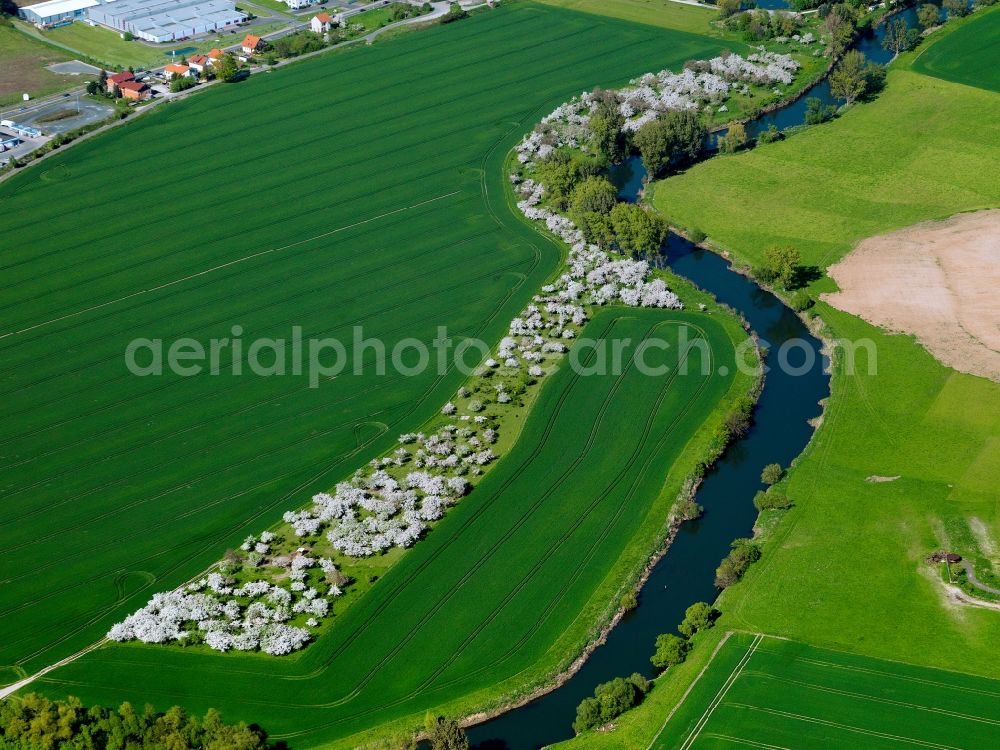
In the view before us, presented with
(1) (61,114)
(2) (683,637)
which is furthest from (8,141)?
(2) (683,637)

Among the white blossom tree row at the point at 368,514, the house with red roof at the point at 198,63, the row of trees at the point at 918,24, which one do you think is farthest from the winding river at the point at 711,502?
the house with red roof at the point at 198,63

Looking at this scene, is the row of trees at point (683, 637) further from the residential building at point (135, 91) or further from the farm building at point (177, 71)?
the farm building at point (177, 71)

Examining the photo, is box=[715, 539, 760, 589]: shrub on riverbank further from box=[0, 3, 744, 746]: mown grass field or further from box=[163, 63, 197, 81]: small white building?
box=[163, 63, 197, 81]: small white building

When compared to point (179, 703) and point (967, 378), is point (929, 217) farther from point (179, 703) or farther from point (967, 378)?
point (179, 703)

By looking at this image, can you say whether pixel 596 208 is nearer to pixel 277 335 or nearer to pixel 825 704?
pixel 277 335

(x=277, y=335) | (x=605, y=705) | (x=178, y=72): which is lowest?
(x=605, y=705)

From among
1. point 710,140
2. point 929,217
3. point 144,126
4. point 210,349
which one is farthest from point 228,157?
point 929,217
